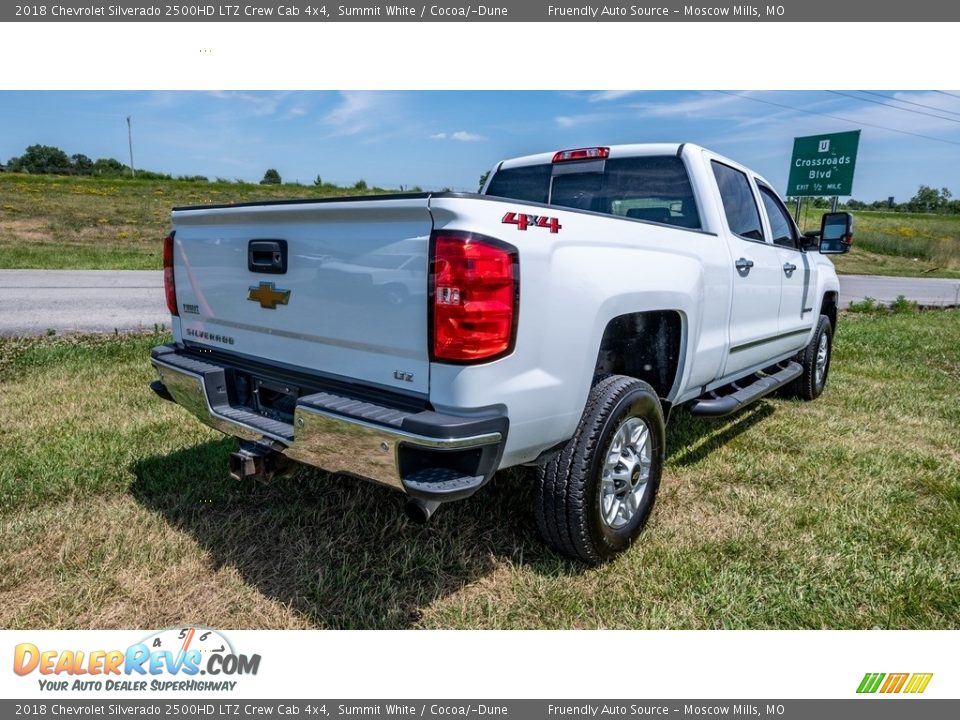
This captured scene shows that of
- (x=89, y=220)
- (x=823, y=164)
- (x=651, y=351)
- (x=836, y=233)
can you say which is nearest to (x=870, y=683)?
(x=651, y=351)

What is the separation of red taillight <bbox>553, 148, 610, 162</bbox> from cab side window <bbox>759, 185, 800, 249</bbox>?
1498mm

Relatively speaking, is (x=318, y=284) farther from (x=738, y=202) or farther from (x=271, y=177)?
(x=271, y=177)

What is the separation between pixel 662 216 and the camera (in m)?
4.01

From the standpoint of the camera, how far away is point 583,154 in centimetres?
418

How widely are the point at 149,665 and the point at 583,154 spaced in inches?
142

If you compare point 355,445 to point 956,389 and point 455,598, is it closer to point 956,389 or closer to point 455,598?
point 455,598

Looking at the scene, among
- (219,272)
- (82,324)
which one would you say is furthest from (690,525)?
(82,324)

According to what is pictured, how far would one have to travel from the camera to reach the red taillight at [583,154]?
409cm

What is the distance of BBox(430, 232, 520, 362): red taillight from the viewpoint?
2184mm

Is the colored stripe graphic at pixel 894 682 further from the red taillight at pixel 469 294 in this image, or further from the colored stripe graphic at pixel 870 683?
the red taillight at pixel 469 294

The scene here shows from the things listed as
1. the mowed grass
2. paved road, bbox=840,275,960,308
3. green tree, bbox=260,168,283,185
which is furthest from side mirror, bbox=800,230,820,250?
green tree, bbox=260,168,283,185

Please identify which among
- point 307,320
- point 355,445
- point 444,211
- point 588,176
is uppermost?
point 588,176

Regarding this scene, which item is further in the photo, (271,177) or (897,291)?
(271,177)

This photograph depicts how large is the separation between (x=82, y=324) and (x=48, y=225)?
19800mm
